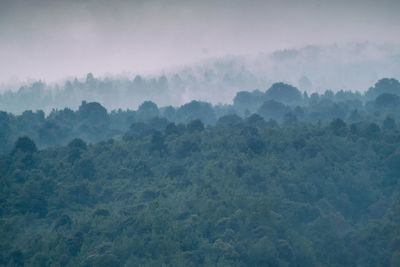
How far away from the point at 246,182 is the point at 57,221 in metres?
21.8

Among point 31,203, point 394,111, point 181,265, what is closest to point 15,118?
point 31,203

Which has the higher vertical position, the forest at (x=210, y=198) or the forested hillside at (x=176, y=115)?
the forested hillside at (x=176, y=115)

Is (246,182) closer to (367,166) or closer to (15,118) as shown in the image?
(367,166)

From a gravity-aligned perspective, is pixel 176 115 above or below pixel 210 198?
above

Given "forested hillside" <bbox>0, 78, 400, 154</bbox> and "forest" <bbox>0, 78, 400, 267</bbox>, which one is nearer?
"forest" <bbox>0, 78, 400, 267</bbox>

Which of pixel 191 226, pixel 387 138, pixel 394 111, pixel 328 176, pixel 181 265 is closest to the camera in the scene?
pixel 181 265

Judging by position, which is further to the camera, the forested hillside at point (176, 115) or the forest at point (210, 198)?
the forested hillside at point (176, 115)

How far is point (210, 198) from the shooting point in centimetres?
7988

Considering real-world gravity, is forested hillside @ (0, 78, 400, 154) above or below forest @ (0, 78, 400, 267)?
above

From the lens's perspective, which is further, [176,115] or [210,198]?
[176,115]

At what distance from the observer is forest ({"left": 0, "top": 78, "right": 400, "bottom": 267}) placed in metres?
70.7

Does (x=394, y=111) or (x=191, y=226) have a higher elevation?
(x=394, y=111)

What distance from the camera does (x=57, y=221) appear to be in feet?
257

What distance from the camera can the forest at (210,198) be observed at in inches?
2783
